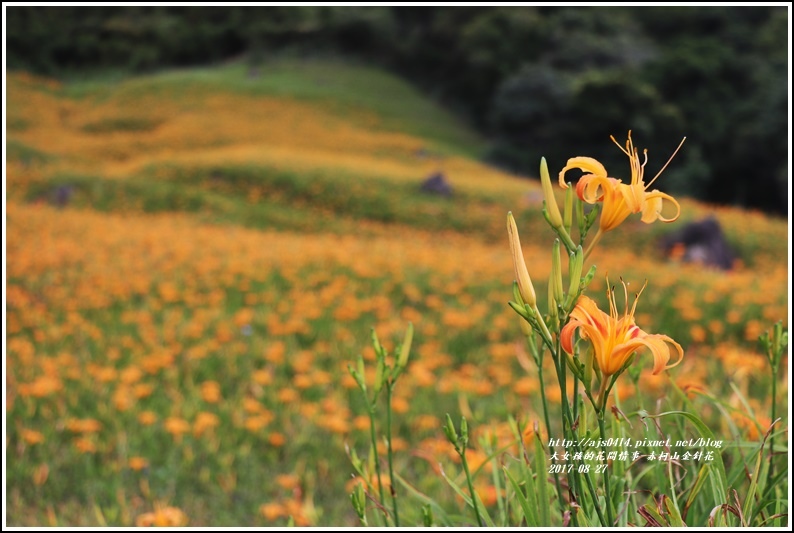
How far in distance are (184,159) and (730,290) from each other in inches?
393

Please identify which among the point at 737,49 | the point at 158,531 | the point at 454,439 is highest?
the point at 737,49

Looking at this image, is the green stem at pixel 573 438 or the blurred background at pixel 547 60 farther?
the blurred background at pixel 547 60

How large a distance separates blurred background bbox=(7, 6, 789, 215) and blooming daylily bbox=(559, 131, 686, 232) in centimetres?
658

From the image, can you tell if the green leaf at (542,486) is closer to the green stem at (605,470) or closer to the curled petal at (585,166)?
→ the green stem at (605,470)

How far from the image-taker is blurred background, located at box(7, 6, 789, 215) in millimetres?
12141

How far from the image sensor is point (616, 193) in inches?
22.0

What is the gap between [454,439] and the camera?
0.63m

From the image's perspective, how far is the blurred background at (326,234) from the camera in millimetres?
1894

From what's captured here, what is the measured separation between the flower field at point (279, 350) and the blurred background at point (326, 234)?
0.7 inches

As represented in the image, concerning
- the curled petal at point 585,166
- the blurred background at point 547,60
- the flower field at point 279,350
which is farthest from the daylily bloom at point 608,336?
the blurred background at point 547,60

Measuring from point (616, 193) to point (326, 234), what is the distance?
25.1ft

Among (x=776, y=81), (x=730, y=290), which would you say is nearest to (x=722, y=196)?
(x=776, y=81)

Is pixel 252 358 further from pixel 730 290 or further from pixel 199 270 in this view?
pixel 730 290

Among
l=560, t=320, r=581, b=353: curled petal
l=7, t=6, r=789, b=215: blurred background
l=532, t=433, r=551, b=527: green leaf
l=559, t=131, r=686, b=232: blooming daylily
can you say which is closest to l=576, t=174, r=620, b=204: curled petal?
l=559, t=131, r=686, b=232: blooming daylily
